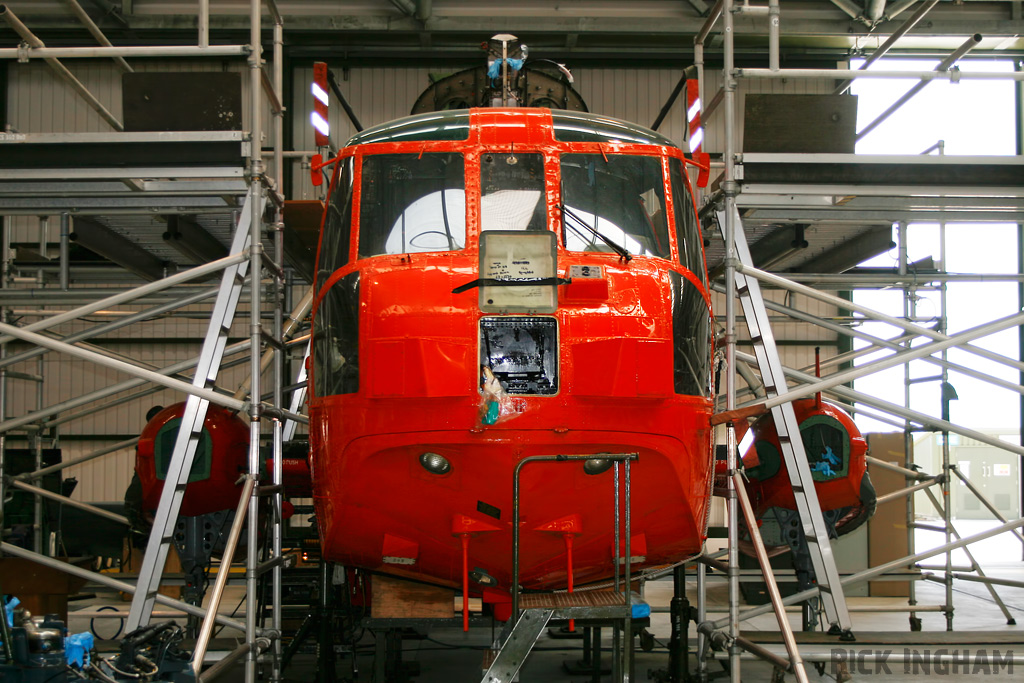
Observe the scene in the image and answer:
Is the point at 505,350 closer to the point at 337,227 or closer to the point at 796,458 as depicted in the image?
the point at 337,227

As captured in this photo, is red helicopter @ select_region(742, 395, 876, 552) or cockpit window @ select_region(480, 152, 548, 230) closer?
cockpit window @ select_region(480, 152, 548, 230)

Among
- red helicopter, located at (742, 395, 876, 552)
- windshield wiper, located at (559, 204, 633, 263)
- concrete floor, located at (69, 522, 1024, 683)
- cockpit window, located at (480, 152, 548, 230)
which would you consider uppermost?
cockpit window, located at (480, 152, 548, 230)

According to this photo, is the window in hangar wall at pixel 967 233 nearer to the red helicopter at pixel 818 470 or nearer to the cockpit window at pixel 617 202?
the red helicopter at pixel 818 470

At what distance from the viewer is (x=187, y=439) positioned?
576cm

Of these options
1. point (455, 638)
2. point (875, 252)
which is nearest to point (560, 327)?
point (875, 252)

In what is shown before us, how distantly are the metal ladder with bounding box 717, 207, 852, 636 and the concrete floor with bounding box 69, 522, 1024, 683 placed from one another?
0.35 metres

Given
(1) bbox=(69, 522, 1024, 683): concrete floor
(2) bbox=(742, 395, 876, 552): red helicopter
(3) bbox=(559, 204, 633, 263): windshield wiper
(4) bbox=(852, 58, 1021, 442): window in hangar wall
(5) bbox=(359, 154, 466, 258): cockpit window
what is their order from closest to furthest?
1. (3) bbox=(559, 204, 633, 263): windshield wiper
2. (5) bbox=(359, 154, 466, 258): cockpit window
3. (2) bbox=(742, 395, 876, 552): red helicopter
4. (1) bbox=(69, 522, 1024, 683): concrete floor
5. (4) bbox=(852, 58, 1021, 442): window in hangar wall

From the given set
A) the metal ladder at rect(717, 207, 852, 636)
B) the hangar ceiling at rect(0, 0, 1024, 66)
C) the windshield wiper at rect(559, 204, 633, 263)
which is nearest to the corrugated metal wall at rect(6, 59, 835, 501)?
the hangar ceiling at rect(0, 0, 1024, 66)

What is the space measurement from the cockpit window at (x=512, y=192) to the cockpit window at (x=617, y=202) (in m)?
0.17

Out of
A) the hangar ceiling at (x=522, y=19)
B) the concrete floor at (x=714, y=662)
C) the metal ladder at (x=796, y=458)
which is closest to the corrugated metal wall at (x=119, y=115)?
the hangar ceiling at (x=522, y=19)

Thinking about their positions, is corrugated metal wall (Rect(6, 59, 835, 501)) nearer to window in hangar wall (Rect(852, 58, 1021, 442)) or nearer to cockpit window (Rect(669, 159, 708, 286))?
window in hangar wall (Rect(852, 58, 1021, 442))

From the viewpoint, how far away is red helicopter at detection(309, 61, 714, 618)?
448 centimetres

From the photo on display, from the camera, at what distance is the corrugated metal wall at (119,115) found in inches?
633

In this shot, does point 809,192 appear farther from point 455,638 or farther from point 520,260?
point 455,638
